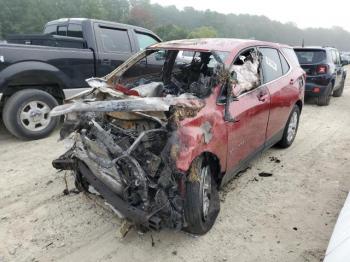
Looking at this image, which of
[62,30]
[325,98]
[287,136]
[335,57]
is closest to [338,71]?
[335,57]

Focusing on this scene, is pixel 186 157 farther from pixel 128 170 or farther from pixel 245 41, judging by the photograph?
pixel 245 41

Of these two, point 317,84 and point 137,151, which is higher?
point 137,151

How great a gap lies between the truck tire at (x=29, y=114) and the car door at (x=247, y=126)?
11.2 feet

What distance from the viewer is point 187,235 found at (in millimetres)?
3293

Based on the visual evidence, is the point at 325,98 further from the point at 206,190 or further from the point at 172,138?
the point at 172,138

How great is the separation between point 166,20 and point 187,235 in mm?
94787

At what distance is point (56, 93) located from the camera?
239 inches

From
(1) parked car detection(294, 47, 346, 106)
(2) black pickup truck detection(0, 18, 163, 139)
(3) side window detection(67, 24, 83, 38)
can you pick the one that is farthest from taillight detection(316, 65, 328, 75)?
(3) side window detection(67, 24, 83, 38)

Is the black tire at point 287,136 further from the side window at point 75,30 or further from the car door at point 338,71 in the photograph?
the car door at point 338,71

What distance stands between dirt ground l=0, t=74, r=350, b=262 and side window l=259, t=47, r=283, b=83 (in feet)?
4.34

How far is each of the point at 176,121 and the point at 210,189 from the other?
0.88 m

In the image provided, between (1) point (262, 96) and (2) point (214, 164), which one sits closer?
(2) point (214, 164)

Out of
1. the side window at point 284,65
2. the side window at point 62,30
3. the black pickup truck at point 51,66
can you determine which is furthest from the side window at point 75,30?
the side window at point 284,65

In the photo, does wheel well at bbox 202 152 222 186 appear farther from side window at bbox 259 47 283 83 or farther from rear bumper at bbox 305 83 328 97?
rear bumper at bbox 305 83 328 97
